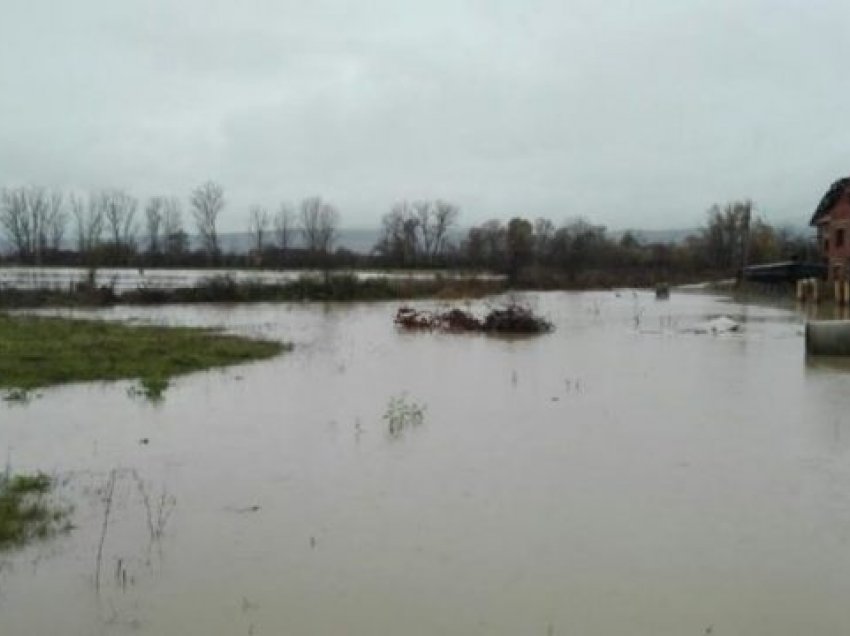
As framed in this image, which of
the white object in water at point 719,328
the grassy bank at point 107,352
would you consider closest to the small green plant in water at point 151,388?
the grassy bank at point 107,352

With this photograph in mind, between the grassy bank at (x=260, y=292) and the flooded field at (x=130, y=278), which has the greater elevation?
the flooded field at (x=130, y=278)

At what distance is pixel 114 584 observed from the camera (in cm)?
575

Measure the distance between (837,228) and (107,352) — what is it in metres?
39.3

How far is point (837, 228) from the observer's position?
151 ft

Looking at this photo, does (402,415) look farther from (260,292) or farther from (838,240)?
(838,240)

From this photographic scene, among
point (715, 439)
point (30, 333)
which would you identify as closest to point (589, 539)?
point (715, 439)

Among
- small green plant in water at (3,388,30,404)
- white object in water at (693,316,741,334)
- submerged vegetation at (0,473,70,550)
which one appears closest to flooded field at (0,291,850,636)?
submerged vegetation at (0,473,70,550)

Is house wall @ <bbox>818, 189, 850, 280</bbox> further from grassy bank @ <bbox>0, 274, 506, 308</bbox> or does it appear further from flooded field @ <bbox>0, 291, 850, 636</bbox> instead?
flooded field @ <bbox>0, 291, 850, 636</bbox>

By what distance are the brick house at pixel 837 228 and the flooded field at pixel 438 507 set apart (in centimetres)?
3318

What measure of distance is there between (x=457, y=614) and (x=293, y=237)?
105704 millimetres

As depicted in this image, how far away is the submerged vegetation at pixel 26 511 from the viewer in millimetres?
6520

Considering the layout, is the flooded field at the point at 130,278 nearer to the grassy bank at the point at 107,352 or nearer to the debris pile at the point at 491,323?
the grassy bank at the point at 107,352

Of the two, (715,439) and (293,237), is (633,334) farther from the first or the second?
(293,237)

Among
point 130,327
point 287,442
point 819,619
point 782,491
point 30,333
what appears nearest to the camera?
point 819,619
